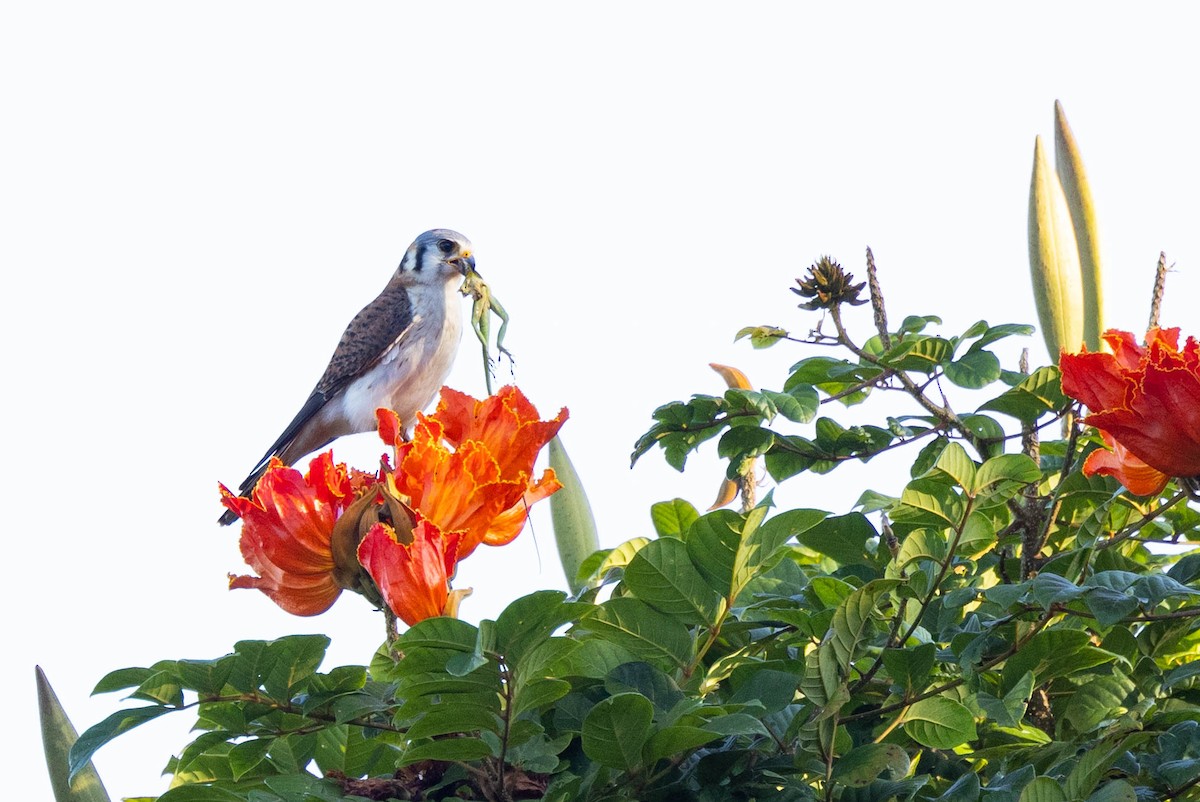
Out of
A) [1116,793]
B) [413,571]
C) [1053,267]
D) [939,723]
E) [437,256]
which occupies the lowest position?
[1116,793]

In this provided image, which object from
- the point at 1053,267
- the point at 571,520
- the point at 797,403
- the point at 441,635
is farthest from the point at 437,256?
the point at 441,635

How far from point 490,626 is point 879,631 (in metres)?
0.67

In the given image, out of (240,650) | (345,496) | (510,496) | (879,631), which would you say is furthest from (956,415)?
(240,650)

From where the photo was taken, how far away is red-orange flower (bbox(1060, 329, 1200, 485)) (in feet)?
5.44

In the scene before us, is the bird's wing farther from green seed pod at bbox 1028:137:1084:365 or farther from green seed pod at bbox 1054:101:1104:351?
green seed pod at bbox 1028:137:1084:365

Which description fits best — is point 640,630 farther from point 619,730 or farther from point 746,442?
point 746,442

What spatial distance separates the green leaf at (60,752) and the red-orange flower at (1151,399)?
1.55 meters

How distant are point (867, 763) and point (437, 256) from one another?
A: 5.82m

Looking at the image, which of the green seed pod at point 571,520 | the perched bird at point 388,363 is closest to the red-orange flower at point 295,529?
the green seed pod at point 571,520

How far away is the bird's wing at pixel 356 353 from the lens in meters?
6.74

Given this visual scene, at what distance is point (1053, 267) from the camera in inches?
115

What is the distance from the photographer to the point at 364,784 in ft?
5.31

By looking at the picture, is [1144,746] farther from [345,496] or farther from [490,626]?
[345,496]

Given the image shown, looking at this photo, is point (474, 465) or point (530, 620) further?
point (474, 465)
